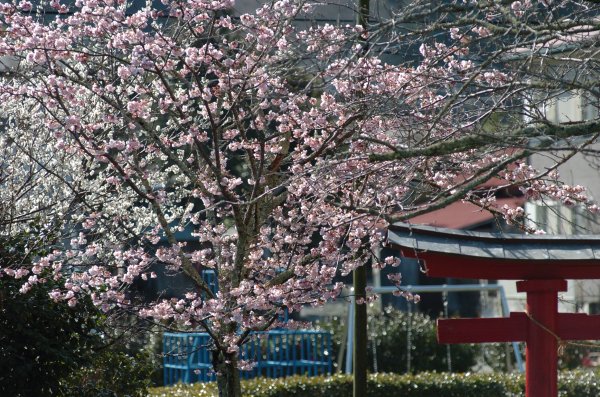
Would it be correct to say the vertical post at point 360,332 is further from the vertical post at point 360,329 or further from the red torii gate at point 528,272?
the red torii gate at point 528,272

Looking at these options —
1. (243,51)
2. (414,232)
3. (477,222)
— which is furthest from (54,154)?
(477,222)

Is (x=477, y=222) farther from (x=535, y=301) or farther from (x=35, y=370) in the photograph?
(x=35, y=370)

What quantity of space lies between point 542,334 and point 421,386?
14.7ft

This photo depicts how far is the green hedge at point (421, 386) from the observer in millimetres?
11242

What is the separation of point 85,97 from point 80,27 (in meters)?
1.33

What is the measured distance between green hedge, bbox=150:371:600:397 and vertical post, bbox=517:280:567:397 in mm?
3930

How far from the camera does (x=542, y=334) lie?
791 centimetres

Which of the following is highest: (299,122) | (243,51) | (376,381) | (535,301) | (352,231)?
(243,51)

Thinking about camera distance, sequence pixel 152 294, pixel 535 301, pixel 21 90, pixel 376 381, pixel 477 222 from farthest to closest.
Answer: pixel 477 222 → pixel 152 294 → pixel 376 381 → pixel 535 301 → pixel 21 90

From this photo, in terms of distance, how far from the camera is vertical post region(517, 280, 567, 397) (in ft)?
25.8

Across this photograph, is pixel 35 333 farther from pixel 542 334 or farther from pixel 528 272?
pixel 542 334

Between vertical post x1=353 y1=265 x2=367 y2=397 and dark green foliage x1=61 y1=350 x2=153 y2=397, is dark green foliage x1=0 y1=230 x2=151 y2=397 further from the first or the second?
vertical post x1=353 y1=265 x2=367 y2=397

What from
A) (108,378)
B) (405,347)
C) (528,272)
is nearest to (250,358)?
(405,347)

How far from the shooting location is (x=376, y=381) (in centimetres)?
1193
